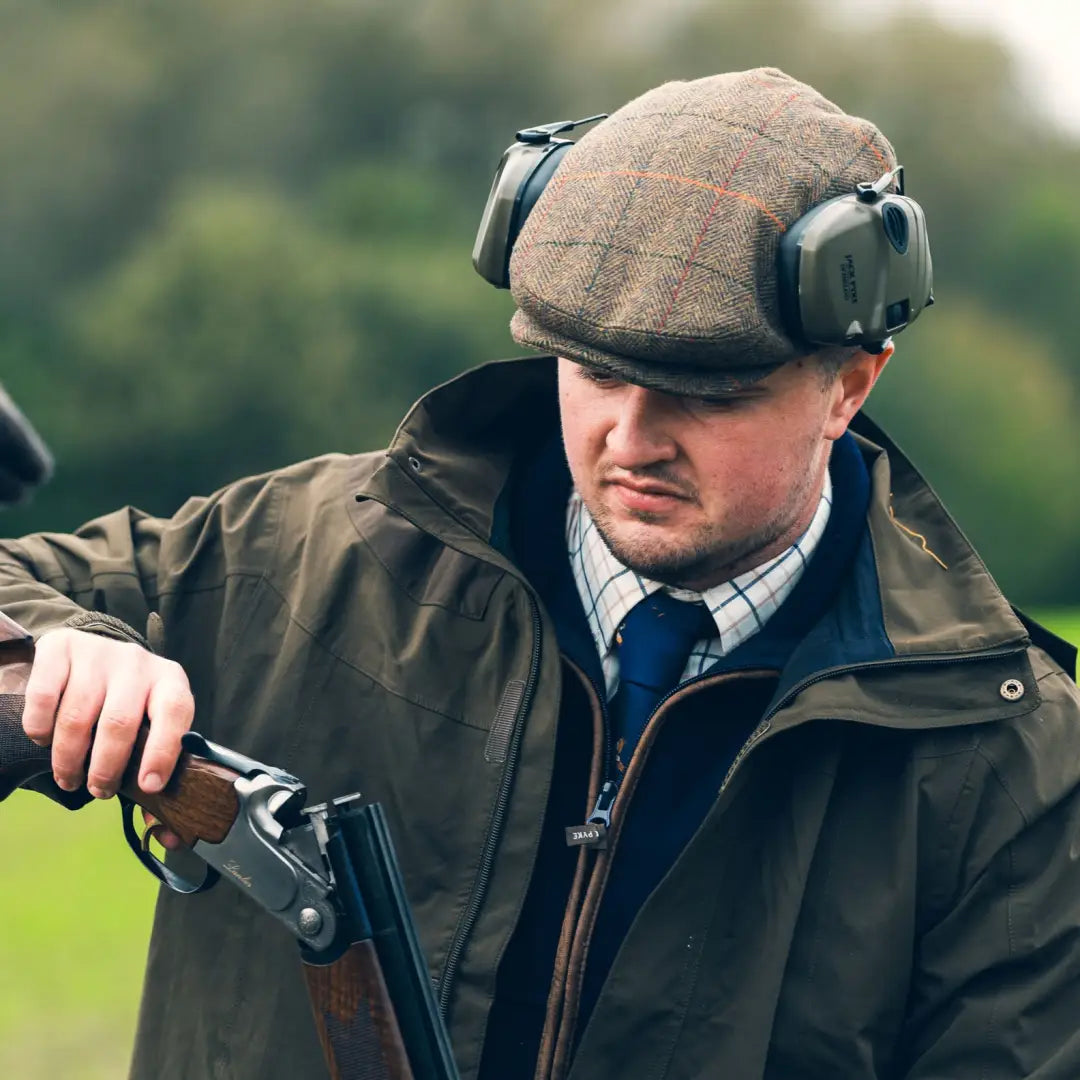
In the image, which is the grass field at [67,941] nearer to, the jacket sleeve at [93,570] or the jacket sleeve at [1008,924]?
the jacket sleeve at [93,570]

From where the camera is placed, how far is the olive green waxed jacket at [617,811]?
6.37 ft

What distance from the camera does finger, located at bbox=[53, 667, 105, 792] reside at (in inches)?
69.7

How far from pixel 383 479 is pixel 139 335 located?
19.9 feet

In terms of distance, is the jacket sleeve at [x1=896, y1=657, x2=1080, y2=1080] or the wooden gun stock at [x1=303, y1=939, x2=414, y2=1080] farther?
the jacket sleeve at [x1=896, y1=657, x2=1080, y2=1080]

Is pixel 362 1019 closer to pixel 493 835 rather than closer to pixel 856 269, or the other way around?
pixel 493 835

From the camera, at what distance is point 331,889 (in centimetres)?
173

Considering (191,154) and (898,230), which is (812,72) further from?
(898,230)

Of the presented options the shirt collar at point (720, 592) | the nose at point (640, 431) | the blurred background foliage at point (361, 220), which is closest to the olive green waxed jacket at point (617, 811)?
the shirt collar at point (720, 592)

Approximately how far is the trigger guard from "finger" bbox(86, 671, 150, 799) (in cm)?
7

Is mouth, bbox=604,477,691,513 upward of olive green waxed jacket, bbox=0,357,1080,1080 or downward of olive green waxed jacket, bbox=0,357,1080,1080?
upward

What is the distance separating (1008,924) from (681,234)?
0.93m

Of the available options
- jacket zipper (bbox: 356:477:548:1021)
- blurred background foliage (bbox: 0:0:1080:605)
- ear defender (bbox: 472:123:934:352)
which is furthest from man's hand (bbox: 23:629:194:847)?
blurred background foliage (bbox: 0:0:1080:605)

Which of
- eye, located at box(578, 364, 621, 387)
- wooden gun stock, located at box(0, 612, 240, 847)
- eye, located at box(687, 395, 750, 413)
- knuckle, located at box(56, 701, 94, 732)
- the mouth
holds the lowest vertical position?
wooden gun stock, located at box(0, 612, 240, 847)

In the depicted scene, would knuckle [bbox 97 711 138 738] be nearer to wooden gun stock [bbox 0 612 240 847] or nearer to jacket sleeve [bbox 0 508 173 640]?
wooden gun stock [bbox 0 612 240 847]
